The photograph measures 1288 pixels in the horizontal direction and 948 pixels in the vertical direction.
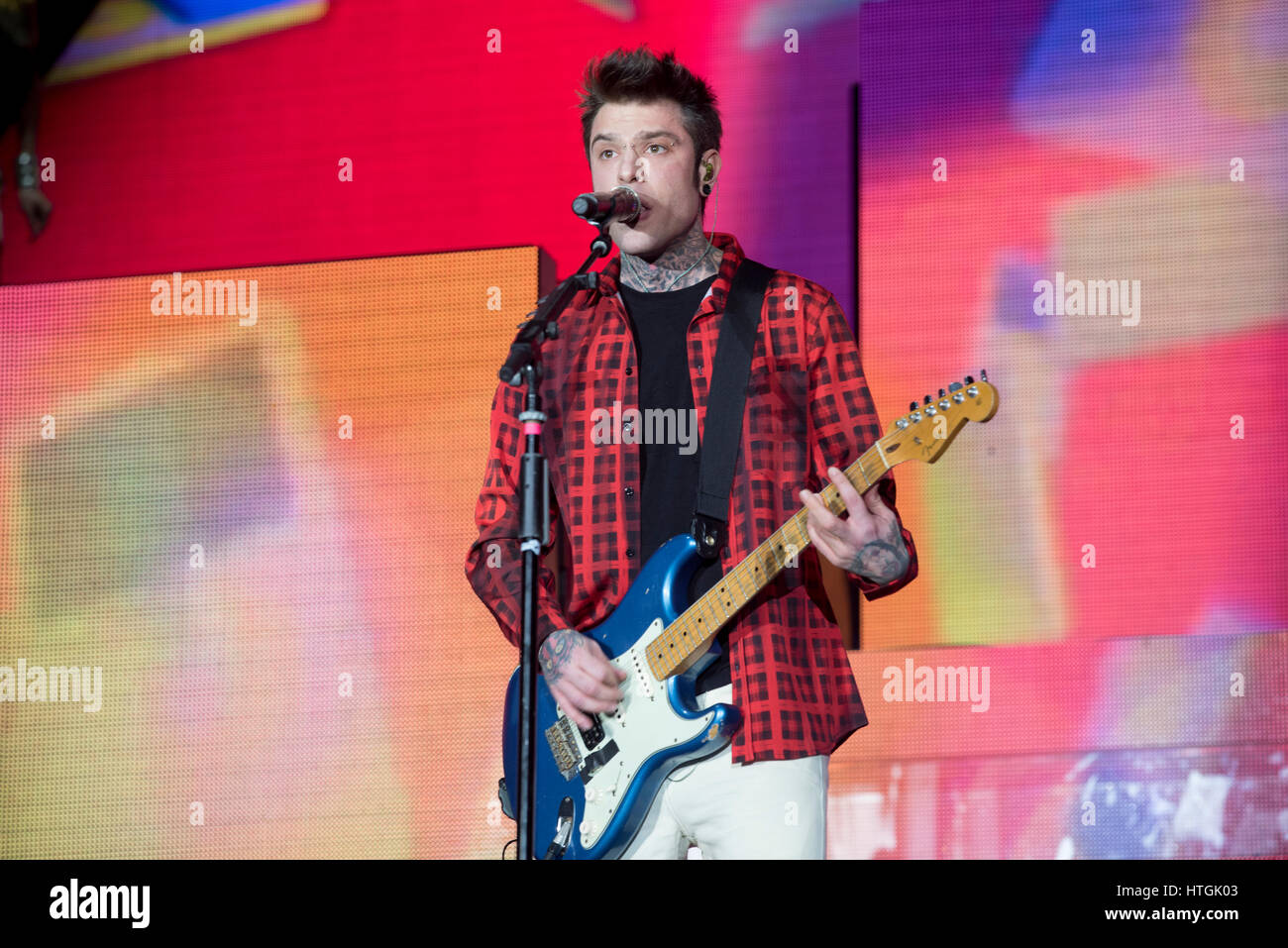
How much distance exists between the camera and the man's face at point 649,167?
2844 mm

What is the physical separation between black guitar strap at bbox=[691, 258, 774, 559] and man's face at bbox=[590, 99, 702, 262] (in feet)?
0.64

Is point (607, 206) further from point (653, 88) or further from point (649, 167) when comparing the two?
point (653, 88)

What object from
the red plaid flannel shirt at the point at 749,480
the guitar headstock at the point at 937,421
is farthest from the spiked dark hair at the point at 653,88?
the guitar headstock at the point at 937,421

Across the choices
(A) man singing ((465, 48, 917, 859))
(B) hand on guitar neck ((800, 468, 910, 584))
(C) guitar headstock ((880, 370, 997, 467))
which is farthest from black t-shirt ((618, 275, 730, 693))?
(C) guitar headstock ((880, 370, 997, 467))

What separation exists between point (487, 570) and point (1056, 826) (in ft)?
5.11

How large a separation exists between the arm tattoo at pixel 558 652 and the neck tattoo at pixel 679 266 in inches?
28.6

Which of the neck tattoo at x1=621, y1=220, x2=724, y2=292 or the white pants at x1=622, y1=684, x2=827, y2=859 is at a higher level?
the neck tattoo at x1=621, y1=220, x2=724, y2=292

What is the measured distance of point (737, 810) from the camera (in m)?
2.51

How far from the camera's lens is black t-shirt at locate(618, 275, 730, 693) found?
2.68 metres

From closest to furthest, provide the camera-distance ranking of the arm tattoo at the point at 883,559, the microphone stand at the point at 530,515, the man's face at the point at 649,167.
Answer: the microphone stand at the point at 530,515 < the arm tattoo at the point at 883,559 < the man's face at the point at 649,167

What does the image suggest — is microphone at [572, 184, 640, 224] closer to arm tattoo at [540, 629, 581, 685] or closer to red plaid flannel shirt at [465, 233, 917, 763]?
red plaid flannel shirt at [465, 233, 917, 763]

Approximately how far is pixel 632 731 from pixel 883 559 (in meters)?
0.56

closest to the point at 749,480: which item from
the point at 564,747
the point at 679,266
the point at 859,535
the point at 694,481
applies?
the point at 694,481

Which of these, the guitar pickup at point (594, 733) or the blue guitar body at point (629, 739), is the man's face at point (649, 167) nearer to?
the blue guitar body at point (629, 739)
